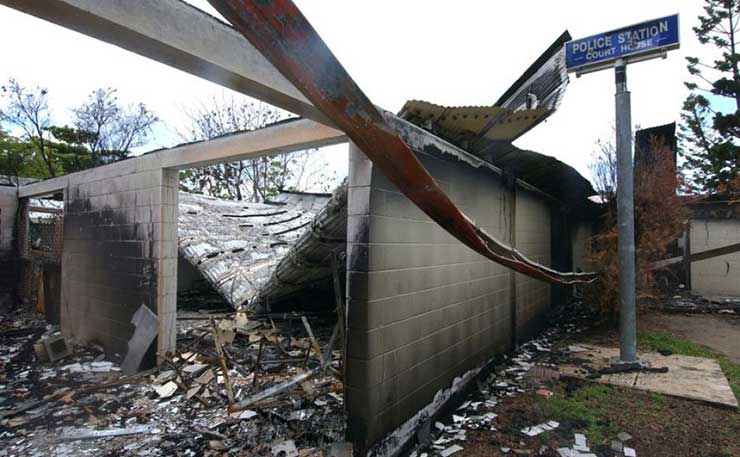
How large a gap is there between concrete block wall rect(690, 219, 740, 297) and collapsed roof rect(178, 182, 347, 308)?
10161 mm

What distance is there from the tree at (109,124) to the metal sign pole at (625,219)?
63.9ft

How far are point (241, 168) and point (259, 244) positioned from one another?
38.4ft

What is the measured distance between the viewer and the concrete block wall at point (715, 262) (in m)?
9.88

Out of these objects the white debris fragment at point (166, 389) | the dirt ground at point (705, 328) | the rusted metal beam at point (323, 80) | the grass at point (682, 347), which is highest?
the rusted metal beam at point (323, 80)

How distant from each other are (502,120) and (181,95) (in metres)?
16.7

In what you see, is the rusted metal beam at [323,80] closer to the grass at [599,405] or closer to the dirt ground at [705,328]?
the grass at [599,405]

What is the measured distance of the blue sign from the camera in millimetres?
4004

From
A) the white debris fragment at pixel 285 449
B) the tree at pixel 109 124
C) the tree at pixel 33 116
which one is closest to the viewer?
the white debris fragment at pixel 285 449

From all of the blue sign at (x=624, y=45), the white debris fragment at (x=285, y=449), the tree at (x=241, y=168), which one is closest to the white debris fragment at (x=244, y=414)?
the white debris fragment at (x=285, y=449)

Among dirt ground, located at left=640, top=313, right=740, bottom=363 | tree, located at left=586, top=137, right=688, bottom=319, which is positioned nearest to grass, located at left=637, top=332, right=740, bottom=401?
dirt ground, located at left=640, top=313, right=740, bottom=363

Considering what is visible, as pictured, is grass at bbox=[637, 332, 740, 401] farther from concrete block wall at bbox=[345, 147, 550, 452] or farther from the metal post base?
concrete block wall at bbox=[345, 147, 550, 452]

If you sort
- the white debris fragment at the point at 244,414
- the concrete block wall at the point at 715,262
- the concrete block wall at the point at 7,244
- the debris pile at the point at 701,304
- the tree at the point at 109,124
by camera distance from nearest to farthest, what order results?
1. the white debris fragment at the point at 244,414
2. the concrete block wall at the point at 7,244
3. the debris pile at the point at 701,304
4. the concrete block wall at the point at 715,262
5. the tree at the point at 109,124

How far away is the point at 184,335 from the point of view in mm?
5426

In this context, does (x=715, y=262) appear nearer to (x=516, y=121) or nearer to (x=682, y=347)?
(x=682, y=347)
